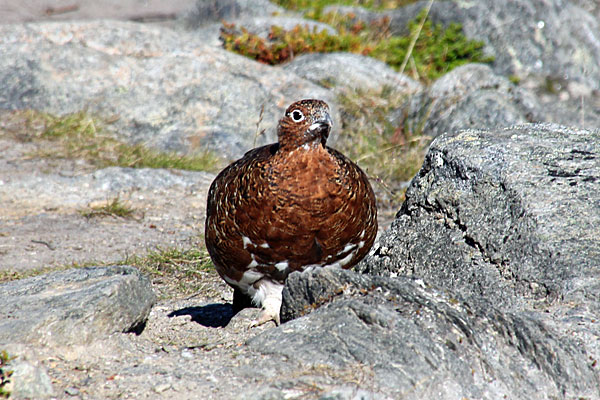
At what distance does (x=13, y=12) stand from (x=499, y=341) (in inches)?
420

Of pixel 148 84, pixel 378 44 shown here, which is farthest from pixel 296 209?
pixel 378 44

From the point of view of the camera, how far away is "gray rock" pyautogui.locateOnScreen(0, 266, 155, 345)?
2848mm

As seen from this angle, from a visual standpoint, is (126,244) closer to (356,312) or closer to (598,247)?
(356,312)

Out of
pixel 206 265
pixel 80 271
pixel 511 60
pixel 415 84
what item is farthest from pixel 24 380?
pixel 511 60

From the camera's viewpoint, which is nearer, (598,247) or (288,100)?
(598,247)

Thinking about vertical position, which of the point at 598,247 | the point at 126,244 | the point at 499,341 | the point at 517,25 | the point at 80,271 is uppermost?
the point at 517,25

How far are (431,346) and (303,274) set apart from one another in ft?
2.45

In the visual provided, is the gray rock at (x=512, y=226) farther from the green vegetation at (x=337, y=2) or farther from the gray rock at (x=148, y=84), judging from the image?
the green vegetation at (x=337, y=2)

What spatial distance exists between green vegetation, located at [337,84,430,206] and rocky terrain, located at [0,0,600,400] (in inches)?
7.4

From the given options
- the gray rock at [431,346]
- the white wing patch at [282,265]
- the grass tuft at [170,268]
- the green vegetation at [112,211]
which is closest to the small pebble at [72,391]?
the gray rock at [431,346]

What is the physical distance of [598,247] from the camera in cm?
323

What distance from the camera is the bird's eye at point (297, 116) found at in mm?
3506

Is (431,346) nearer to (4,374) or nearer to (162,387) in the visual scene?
(162,387)

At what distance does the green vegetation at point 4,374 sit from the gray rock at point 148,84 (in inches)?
210
